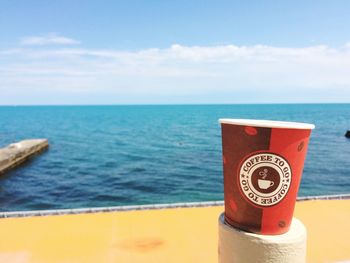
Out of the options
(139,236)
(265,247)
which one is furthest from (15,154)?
(265,247)

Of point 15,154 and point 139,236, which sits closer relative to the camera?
point 139,236

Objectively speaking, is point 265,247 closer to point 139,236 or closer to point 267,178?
point 267,178

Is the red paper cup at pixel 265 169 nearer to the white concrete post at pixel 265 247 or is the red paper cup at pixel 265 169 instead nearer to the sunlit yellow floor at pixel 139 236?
the white concrete post at pixel 265 247

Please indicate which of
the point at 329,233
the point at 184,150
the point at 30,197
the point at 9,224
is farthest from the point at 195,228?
the point at 184,150

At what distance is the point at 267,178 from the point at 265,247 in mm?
537

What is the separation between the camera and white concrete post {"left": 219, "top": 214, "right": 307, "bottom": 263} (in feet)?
8.27

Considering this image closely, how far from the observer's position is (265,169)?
249 centimetres

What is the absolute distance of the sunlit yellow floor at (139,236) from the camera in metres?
4.62

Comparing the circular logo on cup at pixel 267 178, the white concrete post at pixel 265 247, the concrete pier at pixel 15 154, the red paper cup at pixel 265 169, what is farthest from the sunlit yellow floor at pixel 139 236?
the concrete pier at pixel 15 154

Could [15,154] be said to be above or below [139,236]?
below

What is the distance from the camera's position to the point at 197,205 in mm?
6656

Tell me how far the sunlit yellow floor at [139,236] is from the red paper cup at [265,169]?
2.24m

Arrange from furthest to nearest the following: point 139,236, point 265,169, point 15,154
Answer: point 15,154, point 139,236, point 265,169

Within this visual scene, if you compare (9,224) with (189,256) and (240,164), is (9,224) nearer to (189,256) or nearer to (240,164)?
(189,256)
